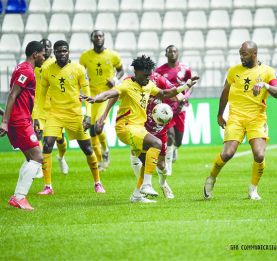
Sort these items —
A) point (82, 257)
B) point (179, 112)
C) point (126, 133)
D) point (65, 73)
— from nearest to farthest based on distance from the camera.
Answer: point (82, 257)
point (126, 133)
point (65, 73)
point (179, 112)

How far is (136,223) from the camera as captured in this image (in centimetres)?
977

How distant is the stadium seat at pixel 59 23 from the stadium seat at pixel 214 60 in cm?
451

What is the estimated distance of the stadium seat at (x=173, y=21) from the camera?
2677 cm

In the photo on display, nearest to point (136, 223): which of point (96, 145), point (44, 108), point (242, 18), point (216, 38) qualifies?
point (44, 108)

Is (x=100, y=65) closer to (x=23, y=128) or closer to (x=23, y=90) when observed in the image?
(x=23, y=90)

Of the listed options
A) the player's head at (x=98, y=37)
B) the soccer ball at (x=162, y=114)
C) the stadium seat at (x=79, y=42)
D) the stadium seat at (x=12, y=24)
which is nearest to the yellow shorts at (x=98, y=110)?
the player's head at (x=98, y=37)

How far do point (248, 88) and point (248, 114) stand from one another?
37cm

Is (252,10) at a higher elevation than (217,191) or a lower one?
higher

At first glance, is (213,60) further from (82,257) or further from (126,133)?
(82,257)

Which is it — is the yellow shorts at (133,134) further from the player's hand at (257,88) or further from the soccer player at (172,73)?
the soccer player at (172,73)

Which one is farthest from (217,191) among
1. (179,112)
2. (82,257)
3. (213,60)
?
(213,60)

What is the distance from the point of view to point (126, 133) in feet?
39.0

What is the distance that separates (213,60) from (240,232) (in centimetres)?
1652

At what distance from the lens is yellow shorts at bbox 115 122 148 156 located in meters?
11.8
